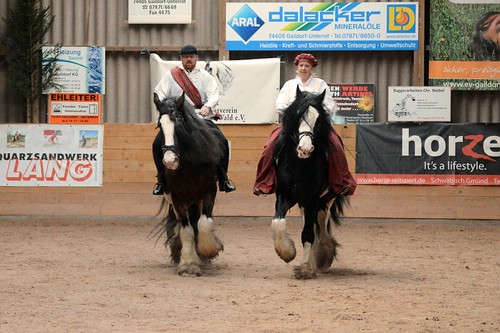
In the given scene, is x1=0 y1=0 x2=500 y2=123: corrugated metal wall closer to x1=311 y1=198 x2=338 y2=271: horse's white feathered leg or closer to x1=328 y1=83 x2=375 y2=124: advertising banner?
x1=328 y1=83 x2=375 y2=124: advertising banner

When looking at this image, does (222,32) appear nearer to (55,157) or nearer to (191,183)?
(55,157)

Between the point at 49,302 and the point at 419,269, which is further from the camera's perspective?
the point at 419,269

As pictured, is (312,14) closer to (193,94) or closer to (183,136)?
(193,94)

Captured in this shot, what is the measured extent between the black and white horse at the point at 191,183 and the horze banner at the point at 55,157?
6.18 metres

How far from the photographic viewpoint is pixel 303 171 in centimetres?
938

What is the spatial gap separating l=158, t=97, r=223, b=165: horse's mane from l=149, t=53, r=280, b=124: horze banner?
6.71 metres

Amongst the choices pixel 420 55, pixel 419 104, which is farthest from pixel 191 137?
pixel 420 55

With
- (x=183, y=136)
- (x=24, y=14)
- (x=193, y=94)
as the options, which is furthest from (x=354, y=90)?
(x=183, y=136)

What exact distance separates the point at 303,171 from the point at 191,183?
3.86ft

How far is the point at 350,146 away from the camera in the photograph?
16250 millimetres

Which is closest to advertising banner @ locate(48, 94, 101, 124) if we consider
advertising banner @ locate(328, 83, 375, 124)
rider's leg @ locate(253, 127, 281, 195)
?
advertising banner @ locate(328, 83, 375, 124)

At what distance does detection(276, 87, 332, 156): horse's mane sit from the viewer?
9.16 meters

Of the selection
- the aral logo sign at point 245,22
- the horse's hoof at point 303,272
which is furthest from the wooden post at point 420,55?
the horse's hoof at point 303,272

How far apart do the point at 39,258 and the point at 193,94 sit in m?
2.58
